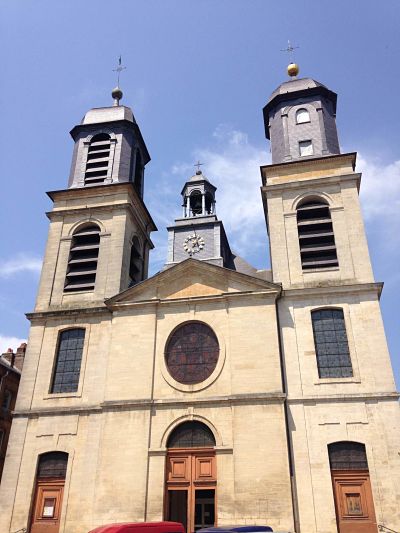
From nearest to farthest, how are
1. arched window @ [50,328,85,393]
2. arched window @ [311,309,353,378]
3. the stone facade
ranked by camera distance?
arched window @ [311,309,353,378]
arched window @ [50,328,85,393]
the stone facade

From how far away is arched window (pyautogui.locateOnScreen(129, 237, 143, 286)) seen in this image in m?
20.8

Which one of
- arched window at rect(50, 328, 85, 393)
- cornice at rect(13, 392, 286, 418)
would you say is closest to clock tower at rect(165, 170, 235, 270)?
arched window at rect(50, 328, 85, 393)

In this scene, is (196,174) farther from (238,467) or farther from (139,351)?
(238,467)

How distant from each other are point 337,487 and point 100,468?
Result: 693cm

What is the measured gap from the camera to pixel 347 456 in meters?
14.0

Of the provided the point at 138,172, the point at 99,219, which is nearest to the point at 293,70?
the point at 138,172

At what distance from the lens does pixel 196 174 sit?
933 inches

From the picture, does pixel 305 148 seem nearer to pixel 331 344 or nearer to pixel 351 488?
pixel 331 344

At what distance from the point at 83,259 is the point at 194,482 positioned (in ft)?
30.9

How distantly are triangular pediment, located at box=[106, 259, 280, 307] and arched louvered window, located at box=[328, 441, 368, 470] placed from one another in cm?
592

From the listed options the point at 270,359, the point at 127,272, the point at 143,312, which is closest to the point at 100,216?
the point at 127,272

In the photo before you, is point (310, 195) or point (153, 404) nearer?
point (153, 404)

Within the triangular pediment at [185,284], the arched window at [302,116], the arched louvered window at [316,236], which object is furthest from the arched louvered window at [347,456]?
the arched window at [302,116]

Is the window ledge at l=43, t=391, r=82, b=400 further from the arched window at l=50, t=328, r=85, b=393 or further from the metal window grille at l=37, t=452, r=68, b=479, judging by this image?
the metal window grille at l=37, t=452, r=68, b=479
